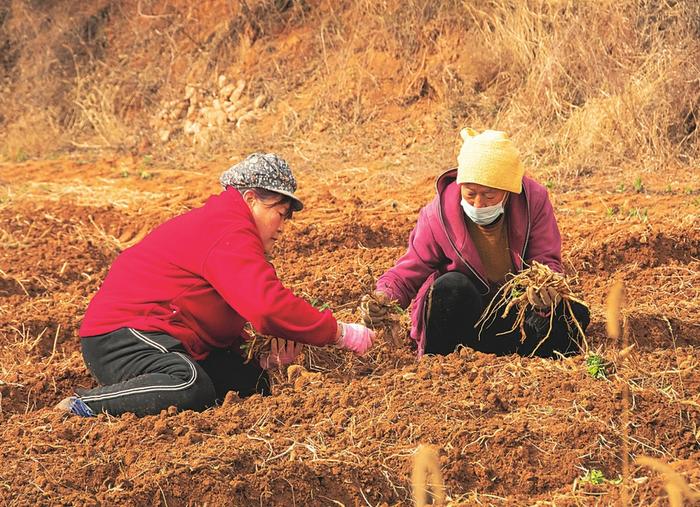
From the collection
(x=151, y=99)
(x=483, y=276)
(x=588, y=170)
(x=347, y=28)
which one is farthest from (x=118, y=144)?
(x=483, y=276)

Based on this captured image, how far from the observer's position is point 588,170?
29.8ft

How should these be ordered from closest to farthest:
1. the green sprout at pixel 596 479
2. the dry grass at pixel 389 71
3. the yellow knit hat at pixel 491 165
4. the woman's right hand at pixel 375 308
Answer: the green sprout at pixel 596 479
the yellow knit hat at pixel 491 165
the woman's right hand at pixel 375 308
the dry grass at pixel 389 71

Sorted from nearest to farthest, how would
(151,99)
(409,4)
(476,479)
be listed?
(476,479) < (409,4) < (151,99)

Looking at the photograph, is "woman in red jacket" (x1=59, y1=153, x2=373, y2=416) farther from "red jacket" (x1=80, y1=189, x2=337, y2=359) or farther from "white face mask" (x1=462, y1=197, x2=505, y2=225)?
"white face mask" (x1=462, y1=197, x2=505, y2=225)

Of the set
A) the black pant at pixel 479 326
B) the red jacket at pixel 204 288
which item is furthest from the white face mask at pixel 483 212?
the red jacket at pixel 204 288

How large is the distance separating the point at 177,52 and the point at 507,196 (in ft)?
34.6

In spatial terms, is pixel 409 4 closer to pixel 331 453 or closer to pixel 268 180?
pixel 268 180

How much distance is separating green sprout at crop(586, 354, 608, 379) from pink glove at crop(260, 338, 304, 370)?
4.30 ft

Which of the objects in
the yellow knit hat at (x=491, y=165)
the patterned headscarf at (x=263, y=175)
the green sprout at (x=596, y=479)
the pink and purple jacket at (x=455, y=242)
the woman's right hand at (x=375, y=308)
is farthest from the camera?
the pink and purple jacket at (x=455, y=242)

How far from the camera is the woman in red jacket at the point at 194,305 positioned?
13.9ft

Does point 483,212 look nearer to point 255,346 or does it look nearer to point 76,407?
point 255,346

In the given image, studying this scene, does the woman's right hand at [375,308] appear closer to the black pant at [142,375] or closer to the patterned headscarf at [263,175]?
the patterned headscarf at [263,175]

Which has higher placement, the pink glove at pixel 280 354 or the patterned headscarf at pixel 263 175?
the patterned headscarf at pixel 263 175

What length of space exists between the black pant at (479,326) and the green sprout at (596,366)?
0.83 feet
